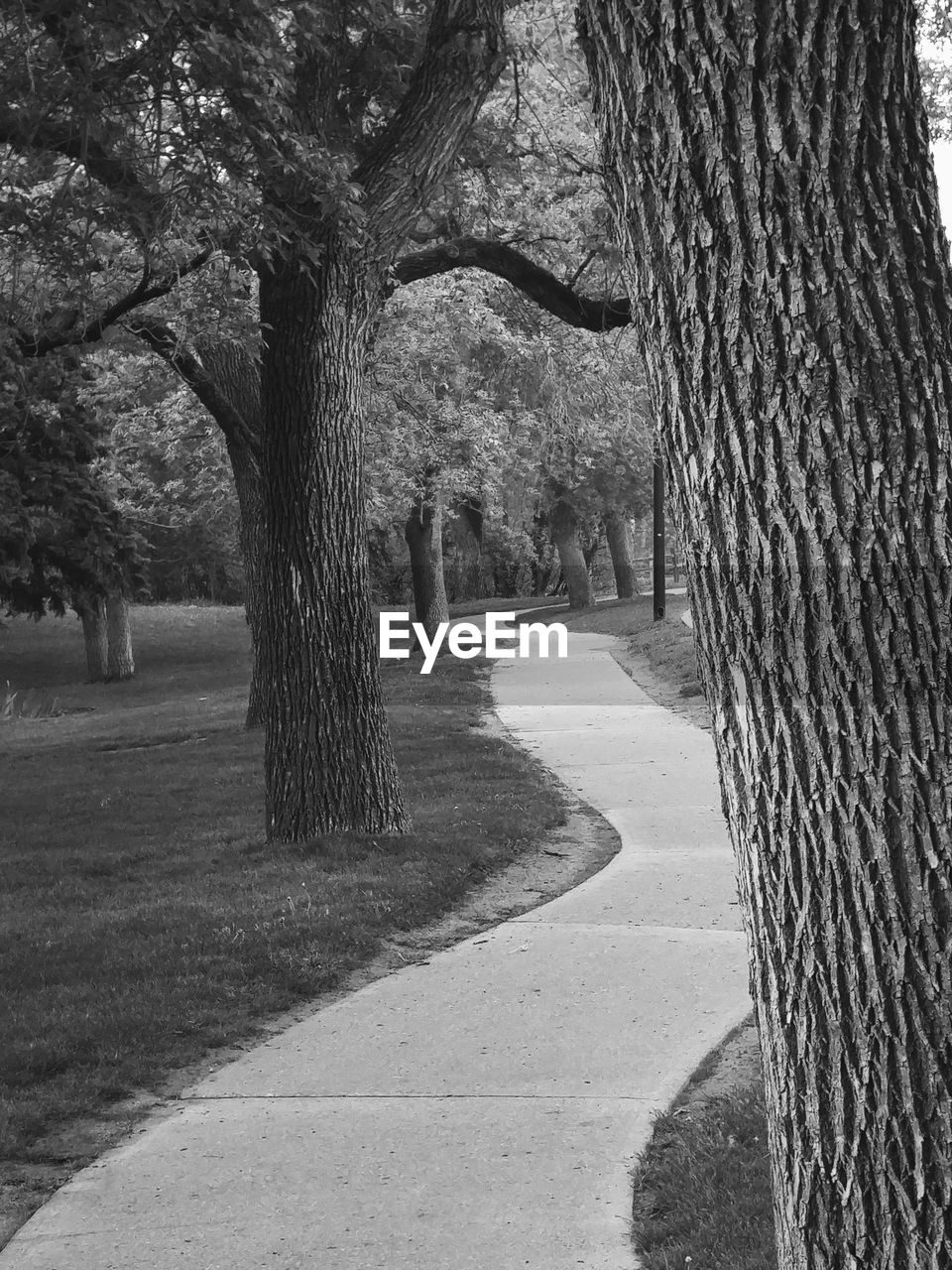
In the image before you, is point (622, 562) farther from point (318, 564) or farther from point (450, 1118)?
point (450, 1118)

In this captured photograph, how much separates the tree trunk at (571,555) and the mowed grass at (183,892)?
83.8 feet

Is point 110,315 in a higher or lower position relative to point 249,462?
higher

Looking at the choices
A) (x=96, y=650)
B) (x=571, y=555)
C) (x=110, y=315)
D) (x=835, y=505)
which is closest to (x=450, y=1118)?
(x=835, y=505)

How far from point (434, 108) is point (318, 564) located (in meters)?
3.23

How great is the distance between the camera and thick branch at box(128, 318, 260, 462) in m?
13.5

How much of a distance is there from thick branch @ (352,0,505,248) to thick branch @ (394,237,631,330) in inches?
78.1

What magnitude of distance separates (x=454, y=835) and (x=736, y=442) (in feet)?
24.1

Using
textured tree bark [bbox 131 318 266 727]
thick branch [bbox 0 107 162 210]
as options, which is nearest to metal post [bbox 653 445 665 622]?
textured tree bark [bbox 131 318 266 727]

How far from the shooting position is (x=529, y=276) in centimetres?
1149

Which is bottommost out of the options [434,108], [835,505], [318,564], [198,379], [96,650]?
[96,650]

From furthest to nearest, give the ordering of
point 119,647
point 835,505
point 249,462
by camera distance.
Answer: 1. point 119,647
2. point 249,462
3. point 835,505

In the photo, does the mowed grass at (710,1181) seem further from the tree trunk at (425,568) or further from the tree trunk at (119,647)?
the tree trunk at (119,647)

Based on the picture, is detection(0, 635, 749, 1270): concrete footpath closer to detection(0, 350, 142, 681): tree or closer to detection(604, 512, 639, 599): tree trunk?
detection(0, 350, 142, 681): tree

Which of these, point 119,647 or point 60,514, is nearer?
point 60,514
